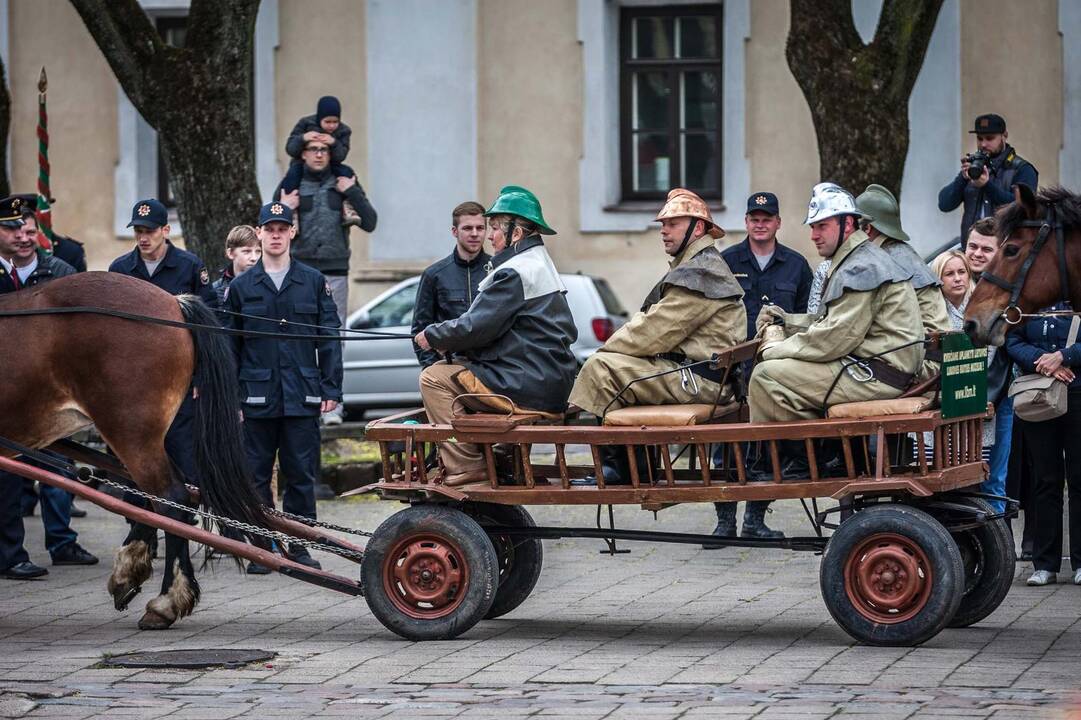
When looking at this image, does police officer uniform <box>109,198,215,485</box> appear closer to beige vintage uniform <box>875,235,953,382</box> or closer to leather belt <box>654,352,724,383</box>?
leather belt <box>654,352,724,383</box>

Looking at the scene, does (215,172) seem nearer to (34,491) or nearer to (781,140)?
(34,491)

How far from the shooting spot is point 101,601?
10.2 m

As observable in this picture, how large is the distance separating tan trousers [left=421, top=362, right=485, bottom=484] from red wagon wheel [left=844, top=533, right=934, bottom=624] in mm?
1844

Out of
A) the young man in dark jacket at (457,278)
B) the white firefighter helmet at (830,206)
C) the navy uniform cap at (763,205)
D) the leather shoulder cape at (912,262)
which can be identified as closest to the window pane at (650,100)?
the navy uniform cap at (763,205)

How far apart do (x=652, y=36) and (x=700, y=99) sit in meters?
0.91

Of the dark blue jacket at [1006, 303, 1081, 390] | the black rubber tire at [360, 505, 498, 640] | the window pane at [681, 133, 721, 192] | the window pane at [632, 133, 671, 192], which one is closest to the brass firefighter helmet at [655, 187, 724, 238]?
the black rubber tire at [360, 505, 498, 640]

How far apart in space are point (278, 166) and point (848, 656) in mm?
13996

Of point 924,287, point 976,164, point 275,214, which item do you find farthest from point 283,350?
point 976,164

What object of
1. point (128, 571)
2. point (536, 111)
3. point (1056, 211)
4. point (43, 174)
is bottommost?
point (128, 571)

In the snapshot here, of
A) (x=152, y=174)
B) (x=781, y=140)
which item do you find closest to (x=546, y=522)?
(x=781, y=140)

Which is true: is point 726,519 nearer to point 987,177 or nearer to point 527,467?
point 527,467

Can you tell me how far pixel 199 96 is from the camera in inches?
569

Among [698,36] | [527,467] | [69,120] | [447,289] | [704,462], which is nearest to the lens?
[704,462]

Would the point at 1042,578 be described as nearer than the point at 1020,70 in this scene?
Yes
